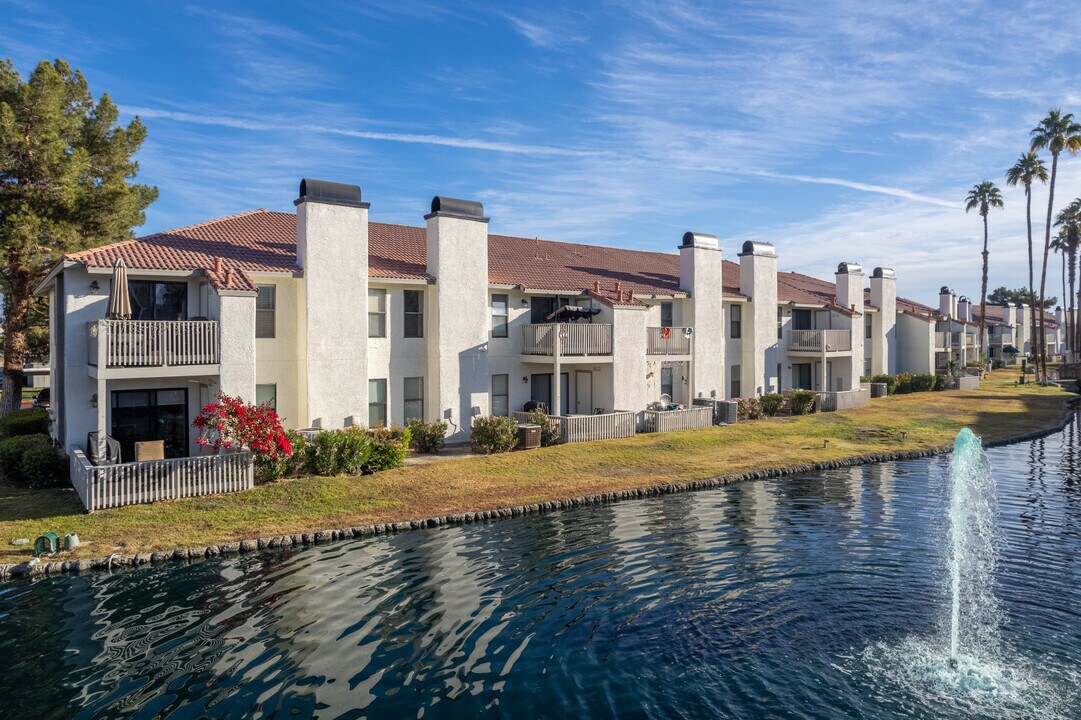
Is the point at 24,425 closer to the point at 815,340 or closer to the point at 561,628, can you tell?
the point at 561,628

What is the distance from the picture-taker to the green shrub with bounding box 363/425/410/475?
2251 centimetres

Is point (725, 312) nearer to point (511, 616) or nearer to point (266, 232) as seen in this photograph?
point (266, 232)

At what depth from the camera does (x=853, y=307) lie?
44.7 meters

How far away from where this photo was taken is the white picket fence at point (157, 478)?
18.0m

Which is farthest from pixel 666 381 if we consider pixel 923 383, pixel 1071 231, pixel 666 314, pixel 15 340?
pixel 1071 231

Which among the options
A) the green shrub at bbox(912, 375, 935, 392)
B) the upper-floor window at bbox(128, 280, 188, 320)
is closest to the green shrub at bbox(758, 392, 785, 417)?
the green shrub at bbox(912, 375, 935, 392)

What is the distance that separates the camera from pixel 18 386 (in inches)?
1256

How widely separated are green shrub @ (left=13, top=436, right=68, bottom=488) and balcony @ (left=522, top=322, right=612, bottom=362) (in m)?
16.7

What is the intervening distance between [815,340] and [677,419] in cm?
1373

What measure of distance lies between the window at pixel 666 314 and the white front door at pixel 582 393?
228 inches

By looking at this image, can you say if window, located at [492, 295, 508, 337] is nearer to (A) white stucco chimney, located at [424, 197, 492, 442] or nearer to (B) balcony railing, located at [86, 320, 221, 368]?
(A) white stucco chimney, located at [424, 197, 492, 442]

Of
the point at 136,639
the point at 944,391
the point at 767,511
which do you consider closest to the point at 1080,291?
the point at 944,391

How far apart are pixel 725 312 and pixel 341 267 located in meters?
22.2

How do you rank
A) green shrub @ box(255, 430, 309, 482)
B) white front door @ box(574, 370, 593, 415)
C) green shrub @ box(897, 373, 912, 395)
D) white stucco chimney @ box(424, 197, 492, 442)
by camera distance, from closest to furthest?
green shrub @ box(255, 430, 309, 482), white stucco chimney @ box(424, 197, 492, 442), white front door @ box(574, 370, 593, 415), green shrub @ box(897, 373, 912, 395)
